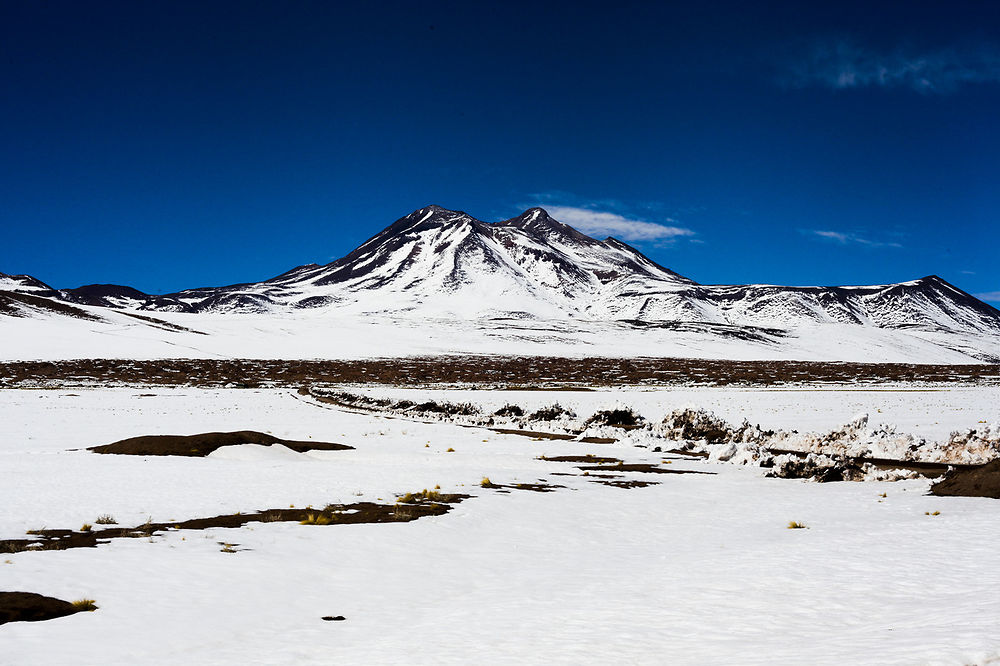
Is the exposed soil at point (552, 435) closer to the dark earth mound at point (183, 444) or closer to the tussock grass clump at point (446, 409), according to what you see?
the tussock grass clump at point (446, 409)

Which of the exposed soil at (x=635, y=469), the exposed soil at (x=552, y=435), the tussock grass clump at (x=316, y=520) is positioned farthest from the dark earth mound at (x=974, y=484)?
the tussock grass clump at (x=316, y=520)

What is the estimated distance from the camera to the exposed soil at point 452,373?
7256 cm

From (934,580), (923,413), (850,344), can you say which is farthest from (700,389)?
(850,344)

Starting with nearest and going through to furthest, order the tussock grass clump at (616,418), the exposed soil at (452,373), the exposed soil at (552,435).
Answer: the exposed soil at (552,435)
the tussock grass clump at (616,418)
the exposed soil at (452,373)

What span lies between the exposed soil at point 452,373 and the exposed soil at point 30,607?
2438 inches

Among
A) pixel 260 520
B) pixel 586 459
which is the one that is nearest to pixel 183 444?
pixel 260 520

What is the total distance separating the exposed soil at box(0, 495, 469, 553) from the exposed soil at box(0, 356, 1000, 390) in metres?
53.4

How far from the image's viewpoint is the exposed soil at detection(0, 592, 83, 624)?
28.1 feet

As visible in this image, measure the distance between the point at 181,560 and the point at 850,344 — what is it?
172 meters

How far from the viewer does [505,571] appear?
40.4ft

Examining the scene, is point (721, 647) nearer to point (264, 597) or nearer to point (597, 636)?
point (597, 636)

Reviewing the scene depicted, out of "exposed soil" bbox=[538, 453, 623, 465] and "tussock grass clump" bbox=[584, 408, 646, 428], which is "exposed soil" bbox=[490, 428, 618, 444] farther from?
"exposed soil" bbox=[538, 453, 623, 465]

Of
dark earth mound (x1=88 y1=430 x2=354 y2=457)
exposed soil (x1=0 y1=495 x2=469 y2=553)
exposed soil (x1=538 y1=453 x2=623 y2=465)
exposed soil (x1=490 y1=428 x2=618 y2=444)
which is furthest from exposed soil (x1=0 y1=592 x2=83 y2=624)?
exposed soil (x1=490 y1=428 x2=618 y2=444)

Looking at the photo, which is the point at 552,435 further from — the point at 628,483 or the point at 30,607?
the point at 30,607
